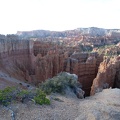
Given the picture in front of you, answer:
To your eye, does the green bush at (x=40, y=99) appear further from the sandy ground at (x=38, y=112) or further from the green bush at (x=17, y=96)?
the sandy ground at (x=38, y=112)

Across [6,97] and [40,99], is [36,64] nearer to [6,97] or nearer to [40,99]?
[40,99]

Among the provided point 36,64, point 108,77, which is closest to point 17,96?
point 108,77

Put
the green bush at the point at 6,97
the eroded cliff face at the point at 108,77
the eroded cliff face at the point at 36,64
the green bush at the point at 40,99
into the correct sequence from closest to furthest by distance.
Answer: the green bush at the point at 6,97
the green bush at the point at 40,99
the eroded cliff face at the point at 108,77
the eroded cliff face at the point at 36,64

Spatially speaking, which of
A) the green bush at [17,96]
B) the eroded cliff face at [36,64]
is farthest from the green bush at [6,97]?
the eroded cliff face at [36,64]

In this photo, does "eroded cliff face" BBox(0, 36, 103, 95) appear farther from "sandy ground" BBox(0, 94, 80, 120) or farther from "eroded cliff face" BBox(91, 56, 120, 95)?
"sandy ground" BBox(0, 94, 80, 120)

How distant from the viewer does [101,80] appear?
22.7 meters

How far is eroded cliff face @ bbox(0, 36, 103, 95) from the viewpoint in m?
28.0

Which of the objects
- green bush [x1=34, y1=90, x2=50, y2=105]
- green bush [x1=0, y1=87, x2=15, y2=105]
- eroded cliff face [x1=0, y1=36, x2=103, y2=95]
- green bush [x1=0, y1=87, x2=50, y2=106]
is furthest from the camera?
eroded cliff face [x1=0, y1=36, x2=103, y2=95]

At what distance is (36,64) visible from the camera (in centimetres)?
2914

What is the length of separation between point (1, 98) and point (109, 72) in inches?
689

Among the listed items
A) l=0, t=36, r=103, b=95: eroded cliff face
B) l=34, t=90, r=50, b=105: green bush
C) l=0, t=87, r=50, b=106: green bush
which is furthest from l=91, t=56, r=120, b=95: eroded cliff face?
l=0, t=87, r=50, b=106: green bush

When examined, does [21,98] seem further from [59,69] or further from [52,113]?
[59,69]

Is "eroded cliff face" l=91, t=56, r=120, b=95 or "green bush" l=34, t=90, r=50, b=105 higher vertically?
"green bush" l=34, t=90, r=50, b=105

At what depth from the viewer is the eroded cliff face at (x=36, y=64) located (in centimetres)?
2798
